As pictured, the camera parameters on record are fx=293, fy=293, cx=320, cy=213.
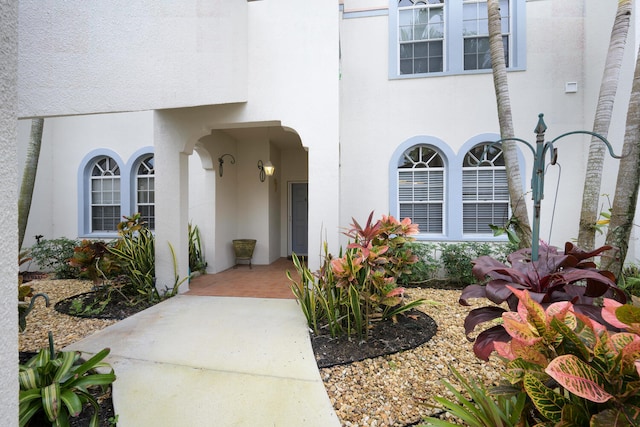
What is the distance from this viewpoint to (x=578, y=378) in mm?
1022

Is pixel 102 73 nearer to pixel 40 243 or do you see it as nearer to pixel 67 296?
pixel 67 296

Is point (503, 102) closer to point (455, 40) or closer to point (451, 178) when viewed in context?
point (451, 178)

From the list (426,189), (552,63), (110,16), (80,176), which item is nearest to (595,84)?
(552,63)

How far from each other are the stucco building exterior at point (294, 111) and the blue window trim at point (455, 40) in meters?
0.02

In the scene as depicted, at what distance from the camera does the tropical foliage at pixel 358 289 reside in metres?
3.03

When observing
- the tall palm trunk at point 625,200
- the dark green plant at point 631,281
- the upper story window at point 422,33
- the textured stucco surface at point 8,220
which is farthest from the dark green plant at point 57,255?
the dark green plant at point 631,281

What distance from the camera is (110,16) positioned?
341cm

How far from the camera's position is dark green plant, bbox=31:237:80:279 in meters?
6.45

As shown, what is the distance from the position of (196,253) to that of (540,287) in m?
6.23

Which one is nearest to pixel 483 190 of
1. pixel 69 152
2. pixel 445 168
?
pixel 445 168

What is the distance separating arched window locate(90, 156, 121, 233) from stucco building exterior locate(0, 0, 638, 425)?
4cm

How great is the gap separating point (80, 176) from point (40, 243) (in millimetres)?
1771

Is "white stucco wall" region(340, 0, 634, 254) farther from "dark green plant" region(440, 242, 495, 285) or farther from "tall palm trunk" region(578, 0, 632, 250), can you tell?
"tall palm trunk" region(578, 0, 632, 250)

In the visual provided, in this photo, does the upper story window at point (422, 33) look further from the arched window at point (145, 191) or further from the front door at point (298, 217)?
the arched window at point (145, 191)
